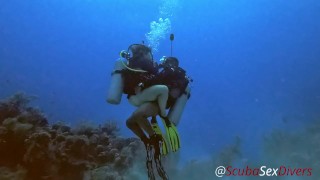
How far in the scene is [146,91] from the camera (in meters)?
5.18

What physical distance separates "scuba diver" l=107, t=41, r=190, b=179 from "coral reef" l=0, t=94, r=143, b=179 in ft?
10.8

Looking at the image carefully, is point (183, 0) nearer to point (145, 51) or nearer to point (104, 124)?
point (104, 124)

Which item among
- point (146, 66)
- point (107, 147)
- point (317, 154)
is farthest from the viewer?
point (317, 154)

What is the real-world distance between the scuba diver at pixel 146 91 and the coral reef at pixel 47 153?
3294 millimetres

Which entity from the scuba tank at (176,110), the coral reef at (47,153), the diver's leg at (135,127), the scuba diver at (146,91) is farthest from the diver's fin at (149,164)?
the coral reef at (47,153)

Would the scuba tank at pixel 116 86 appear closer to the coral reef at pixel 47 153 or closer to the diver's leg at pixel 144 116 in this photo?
the diver's leg at pixel 144 116

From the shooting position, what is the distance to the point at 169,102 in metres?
5.76

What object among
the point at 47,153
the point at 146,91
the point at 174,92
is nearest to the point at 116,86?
the point at 146,91

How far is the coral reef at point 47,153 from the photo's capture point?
7.87m

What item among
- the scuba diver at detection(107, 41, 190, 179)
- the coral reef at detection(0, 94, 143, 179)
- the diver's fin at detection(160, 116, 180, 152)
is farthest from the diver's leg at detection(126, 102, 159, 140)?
the coral reef at detection(0, 94, 143, 179)

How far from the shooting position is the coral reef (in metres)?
7.87

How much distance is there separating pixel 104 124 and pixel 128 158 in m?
3.25

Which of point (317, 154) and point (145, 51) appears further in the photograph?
point (317, 154)

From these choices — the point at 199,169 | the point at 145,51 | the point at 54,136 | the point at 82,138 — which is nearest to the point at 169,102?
the point at 145,51
